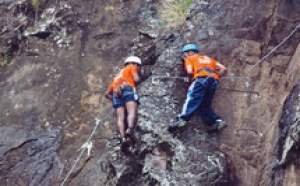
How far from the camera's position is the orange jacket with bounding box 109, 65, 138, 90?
22.1 feet

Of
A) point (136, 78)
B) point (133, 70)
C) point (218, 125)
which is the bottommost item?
point (218, 125)

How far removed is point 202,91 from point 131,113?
126 centimetres

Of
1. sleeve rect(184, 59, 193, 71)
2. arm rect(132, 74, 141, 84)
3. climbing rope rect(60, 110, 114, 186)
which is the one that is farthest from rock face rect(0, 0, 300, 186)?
sleeve rect(184, 59, 193, 71)

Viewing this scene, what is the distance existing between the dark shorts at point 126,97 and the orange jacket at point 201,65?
3.33ft

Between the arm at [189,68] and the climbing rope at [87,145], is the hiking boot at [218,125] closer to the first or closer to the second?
the arm at [189,68]

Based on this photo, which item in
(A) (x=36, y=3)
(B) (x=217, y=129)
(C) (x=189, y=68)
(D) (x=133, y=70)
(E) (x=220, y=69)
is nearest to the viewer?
(B) (x=217, y=129)

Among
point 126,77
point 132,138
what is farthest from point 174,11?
point 132,138

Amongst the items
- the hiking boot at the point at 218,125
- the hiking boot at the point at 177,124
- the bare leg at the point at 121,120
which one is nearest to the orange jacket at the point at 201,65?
→ the hiking boot at the point at 218,125

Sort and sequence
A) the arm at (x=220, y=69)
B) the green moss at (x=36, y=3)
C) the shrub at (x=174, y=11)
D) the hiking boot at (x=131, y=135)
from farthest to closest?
the green moss at (x=36, y=3)
the shrub at (x=174, y=11)
the arm at (x=220, y=69)
the hiking boot at (x=131, y=135)

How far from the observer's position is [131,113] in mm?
6328

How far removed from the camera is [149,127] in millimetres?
6090

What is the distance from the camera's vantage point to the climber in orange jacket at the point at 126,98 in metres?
Answer: 6.26

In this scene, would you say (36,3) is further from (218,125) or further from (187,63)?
(218,125)

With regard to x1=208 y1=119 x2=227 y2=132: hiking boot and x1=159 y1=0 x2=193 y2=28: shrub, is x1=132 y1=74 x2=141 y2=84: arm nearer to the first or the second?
x1=208 y1=119 x2=227 y2=132: hiking boot
